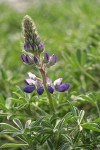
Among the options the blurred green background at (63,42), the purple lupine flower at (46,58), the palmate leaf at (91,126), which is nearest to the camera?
the palmate leaf at (91,126)

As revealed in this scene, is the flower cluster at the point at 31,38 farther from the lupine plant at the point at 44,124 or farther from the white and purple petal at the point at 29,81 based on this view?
the white and purple petal at the point at 29,81

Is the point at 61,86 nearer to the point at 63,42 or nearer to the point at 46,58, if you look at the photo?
the point at 46,58

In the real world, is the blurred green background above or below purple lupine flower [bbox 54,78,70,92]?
above

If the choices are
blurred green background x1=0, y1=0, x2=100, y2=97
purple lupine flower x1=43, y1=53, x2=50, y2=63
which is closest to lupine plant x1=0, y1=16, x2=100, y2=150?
purple lupine flower x1=43, y1=53, x2=50, y2=63

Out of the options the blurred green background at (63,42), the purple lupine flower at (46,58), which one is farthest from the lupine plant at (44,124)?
the blurred green background at (63,42)

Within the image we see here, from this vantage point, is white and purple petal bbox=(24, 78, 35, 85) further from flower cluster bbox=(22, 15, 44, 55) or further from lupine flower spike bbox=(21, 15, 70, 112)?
flower cluster bbox=(22, 15, 44, 55)

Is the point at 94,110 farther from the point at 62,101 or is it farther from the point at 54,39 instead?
the point at 54,39

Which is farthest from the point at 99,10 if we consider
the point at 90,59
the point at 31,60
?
the point at 31,60

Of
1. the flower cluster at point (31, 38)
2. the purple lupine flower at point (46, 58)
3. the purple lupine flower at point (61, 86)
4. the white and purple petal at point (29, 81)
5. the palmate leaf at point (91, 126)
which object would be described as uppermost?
the flower cluster at point (31, 38)

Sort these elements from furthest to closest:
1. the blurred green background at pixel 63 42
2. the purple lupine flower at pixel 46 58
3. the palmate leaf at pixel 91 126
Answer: the blurred green background at pixel 63 42
the purple lupine flower at pixel 46 58
the palmate leaf at pixel 91 126

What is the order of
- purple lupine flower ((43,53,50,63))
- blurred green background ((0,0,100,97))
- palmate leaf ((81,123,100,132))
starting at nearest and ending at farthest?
palmate leaf ((81,123,100,132)), purple lupine flower ((43,53,50,63)), blurred green background ((0,0,100,97))

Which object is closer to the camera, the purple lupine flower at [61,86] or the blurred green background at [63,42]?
the purple lupine flower at [61,86]
